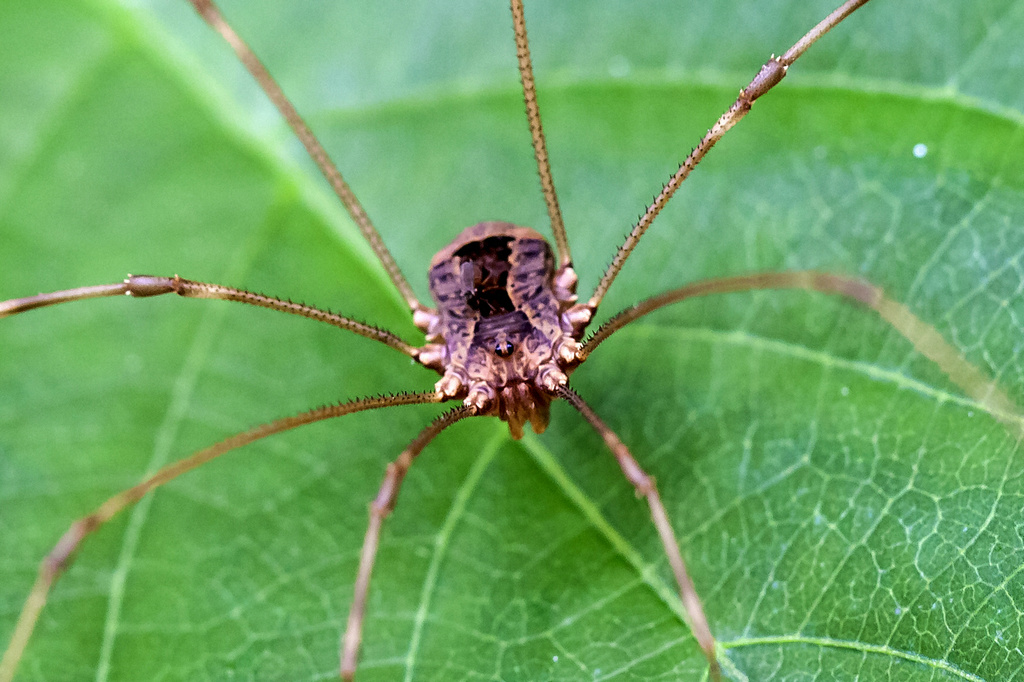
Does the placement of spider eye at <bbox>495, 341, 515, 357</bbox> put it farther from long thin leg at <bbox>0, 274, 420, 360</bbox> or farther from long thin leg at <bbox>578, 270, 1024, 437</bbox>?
long thin leg at <bbox>578, 270, 1024, 437</bbox>

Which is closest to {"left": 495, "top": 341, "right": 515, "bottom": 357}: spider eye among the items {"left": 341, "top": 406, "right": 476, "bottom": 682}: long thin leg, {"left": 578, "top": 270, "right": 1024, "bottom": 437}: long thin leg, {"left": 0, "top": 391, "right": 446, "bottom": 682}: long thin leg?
{"left": 341, "top": 406, "right": 476, "bottom": 682}: long thin leg

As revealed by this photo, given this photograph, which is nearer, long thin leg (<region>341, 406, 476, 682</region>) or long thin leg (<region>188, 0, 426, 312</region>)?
long thin leg (<region>341, 406, 476, 682</region>)

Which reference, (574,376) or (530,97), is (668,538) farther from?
(530,97)

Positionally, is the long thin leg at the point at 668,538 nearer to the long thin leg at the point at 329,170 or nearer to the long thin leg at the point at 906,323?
the long thin leg at the point at 906,323

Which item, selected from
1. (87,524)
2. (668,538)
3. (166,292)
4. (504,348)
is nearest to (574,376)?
(504,348)

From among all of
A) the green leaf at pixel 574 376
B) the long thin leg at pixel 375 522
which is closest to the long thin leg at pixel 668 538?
the green leaf at pixel 574 376

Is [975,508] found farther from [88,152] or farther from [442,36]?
[88,152]
